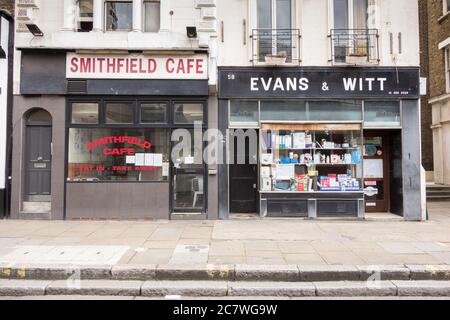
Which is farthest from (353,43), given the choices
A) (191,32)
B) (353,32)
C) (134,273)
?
(134,273)

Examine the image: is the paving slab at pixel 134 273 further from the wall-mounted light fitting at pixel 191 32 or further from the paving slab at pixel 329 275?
the wall-mounted light fitting at pixel 191 32

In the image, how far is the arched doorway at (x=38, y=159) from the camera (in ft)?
34.9

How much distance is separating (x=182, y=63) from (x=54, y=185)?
4.86 meters

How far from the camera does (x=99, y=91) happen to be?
408 inches

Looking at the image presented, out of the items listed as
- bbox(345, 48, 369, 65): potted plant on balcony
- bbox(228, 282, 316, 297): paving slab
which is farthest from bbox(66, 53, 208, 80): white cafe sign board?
bbox(228, 282, 316, 297): paving slab

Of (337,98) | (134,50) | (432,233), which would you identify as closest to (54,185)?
(134,50)

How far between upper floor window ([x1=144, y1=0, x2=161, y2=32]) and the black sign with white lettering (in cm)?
233

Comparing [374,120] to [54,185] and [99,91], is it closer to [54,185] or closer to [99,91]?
[99,91]

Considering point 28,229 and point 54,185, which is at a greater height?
point 54,185

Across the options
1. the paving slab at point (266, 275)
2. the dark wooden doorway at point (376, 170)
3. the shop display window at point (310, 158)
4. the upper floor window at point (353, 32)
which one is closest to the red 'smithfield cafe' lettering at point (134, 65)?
the shop display window at point (310, 158)

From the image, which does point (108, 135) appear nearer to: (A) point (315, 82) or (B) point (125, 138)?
(B) point (125, 138)

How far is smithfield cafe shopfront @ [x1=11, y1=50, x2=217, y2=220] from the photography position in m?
10.3

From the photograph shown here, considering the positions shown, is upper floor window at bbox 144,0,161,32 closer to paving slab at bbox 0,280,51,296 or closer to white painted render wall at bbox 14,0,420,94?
white painted render wall at bbox 14,0,420,94

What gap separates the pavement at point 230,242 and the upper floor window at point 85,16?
5.43 m
